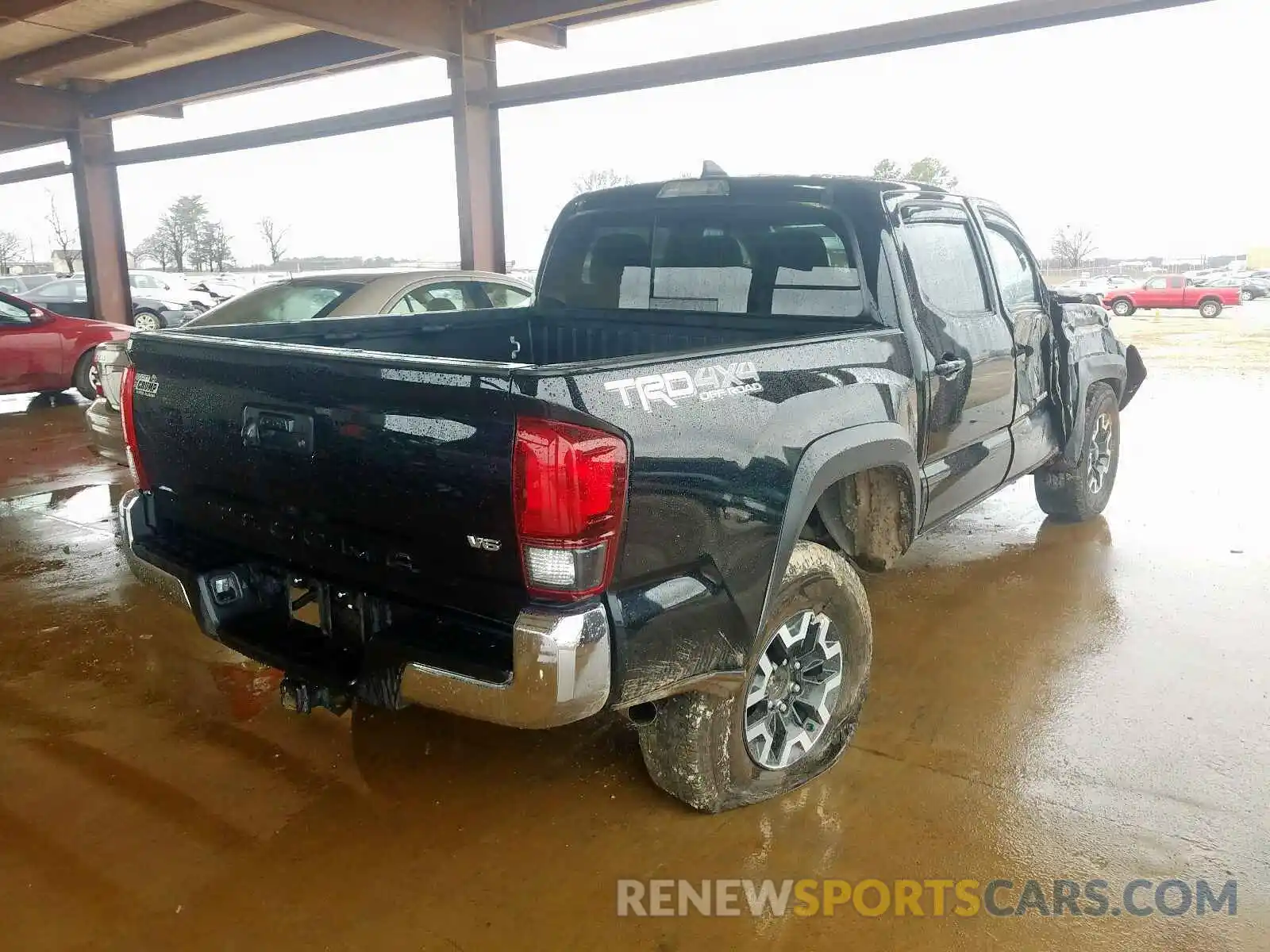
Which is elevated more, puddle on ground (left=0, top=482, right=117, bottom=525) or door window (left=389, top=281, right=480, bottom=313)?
door window (left=389, top=281, right=480, bottom=313)

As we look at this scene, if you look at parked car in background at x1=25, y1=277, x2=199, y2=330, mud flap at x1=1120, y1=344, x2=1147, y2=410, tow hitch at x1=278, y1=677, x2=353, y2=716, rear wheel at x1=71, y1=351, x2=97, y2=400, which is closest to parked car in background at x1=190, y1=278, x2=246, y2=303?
parked car in background at x1=25, y1=277, x2=199, y2=330

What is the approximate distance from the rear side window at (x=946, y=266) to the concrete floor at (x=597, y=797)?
4.76ft

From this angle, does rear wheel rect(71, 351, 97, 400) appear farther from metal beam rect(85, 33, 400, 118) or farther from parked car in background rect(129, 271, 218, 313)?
parked car in background rect(129, 271, 218, 313)

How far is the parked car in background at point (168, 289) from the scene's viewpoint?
22047 millimetres

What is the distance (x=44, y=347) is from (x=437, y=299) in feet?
20.1

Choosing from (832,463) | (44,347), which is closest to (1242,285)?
(44,347)

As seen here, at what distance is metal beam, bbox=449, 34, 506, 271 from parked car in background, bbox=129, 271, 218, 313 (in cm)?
1353

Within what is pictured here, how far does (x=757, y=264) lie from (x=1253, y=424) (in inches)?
296

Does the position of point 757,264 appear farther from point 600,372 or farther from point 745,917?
point 745,917

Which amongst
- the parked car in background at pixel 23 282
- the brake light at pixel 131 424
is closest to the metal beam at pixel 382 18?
the brake light at pixel 131 424

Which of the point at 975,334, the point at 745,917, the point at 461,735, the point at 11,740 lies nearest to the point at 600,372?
the point at 745,917

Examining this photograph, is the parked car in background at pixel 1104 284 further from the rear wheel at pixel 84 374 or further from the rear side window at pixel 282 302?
the rear side window at pixel 282 302

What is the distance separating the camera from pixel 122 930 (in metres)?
2.39

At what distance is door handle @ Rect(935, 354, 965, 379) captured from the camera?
3627 millimetres
